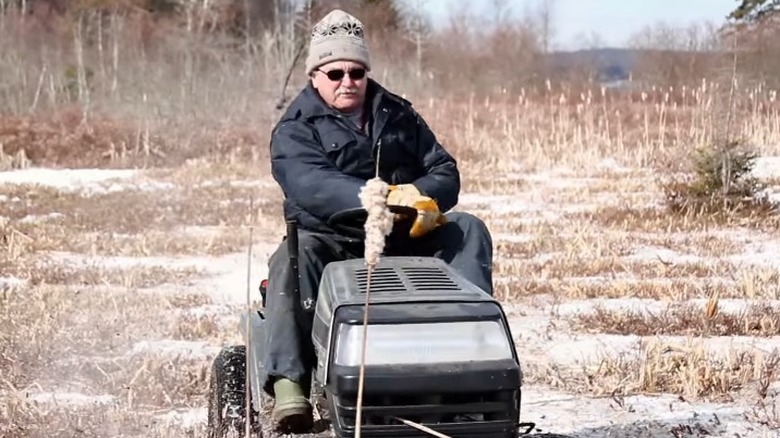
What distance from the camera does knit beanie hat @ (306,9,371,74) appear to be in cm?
346

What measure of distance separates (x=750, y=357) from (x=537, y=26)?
107 ft

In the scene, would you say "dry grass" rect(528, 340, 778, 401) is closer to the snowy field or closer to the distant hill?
the snowy field

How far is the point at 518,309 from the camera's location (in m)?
6.18

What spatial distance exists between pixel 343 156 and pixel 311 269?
45cm

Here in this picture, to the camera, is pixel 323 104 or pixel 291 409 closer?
pixel 291 409

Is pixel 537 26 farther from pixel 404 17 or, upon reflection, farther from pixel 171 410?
pixel 171 410

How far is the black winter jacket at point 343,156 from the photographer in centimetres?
326

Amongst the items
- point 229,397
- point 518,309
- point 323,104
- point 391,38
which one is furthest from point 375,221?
point 391,38

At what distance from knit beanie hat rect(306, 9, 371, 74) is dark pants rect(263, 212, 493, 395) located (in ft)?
1.98

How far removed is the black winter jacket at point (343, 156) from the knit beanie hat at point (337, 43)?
0.11m

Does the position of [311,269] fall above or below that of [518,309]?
above

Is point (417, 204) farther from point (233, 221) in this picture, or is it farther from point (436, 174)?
point (233, 221)

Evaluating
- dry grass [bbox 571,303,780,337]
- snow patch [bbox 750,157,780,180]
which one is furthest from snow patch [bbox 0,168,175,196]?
dry grass [bbox 571,303,780,337]

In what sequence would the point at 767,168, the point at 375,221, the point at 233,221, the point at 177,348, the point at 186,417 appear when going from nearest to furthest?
the point at 375,221 → the point at 186,417 → the point at 177,348 → the point at 233,221 → the point at 767,168
